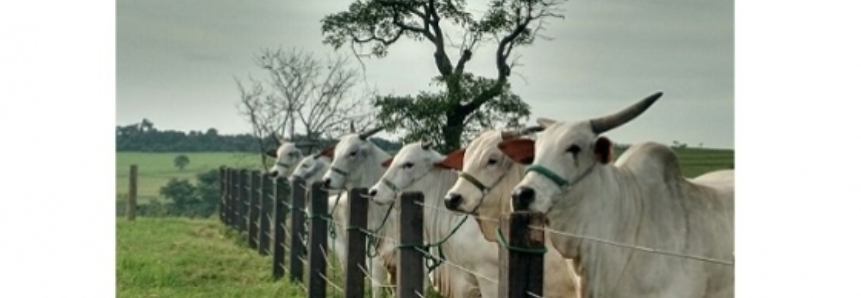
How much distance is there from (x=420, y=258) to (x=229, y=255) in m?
2.17

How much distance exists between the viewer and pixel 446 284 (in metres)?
3.65

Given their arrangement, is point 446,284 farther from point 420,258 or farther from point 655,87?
point 655,87

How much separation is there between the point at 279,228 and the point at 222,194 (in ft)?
1.45

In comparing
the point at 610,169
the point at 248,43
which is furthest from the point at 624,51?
the point at 248,43

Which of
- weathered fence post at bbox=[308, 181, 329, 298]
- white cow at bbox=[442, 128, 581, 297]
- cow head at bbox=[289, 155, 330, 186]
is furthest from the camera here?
cow head at bbox=[289, 155, 330, 186]

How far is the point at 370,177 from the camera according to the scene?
4.50m

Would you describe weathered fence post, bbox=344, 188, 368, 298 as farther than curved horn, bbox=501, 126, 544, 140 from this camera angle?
Yes

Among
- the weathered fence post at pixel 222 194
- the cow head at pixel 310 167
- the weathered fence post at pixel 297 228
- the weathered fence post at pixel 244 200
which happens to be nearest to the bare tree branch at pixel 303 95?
the weathered fence post at pixel 222 194

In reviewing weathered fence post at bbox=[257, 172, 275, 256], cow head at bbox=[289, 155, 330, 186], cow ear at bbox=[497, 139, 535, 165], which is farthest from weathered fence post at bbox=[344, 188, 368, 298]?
weathered fence post at bbox=[257, 172, 275, 256]

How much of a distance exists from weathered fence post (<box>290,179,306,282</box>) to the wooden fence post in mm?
1220

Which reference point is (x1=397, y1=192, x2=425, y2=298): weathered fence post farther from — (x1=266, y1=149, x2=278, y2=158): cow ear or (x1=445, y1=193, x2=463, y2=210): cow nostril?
(x1=266, y1=149, x2=278, y2=158): cow ear

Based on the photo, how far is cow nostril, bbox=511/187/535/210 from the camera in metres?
2.58

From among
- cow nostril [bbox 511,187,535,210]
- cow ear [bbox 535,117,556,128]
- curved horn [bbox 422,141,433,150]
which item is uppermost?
cow ear [bbox 535,117,556,128]
